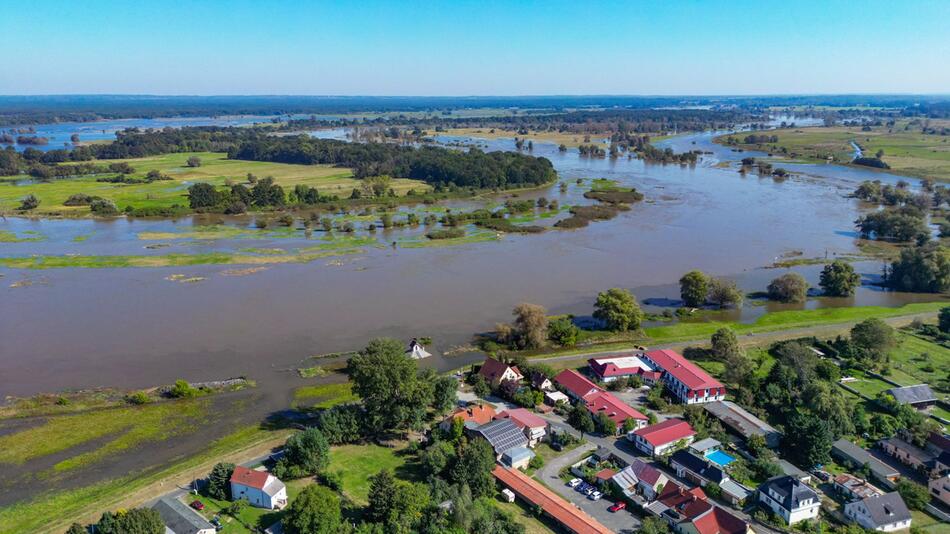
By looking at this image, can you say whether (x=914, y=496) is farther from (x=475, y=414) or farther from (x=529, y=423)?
(x=475, y=414)

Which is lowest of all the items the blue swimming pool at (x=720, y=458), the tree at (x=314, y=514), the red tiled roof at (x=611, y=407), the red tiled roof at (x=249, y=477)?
the blue swimming pool at (x=720, y=458)

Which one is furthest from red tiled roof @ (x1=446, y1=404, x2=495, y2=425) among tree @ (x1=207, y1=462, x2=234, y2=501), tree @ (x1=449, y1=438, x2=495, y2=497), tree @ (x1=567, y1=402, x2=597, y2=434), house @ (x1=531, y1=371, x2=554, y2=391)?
tree @ (x1=207, y1=462, x2=234, y2=501)

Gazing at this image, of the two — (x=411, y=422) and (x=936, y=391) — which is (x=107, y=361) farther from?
(x=936, y=391)

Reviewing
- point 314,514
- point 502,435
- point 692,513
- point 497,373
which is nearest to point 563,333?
point 497,373

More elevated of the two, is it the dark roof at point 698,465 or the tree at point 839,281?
Answer: the tree at point 839,281

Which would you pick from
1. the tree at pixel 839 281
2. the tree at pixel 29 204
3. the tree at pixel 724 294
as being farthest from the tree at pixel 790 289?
the tree at pixel 29 204

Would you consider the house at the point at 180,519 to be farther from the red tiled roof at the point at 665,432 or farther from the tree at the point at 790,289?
the tree at the point at 790,289

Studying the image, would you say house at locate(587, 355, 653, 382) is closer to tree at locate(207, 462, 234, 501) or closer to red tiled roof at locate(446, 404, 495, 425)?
red tiled roof at locate(446, 404, 495, 425)

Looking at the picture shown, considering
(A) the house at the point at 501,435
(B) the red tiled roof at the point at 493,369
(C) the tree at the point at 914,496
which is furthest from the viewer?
(B) the red tiled roof at the point at 493,369
